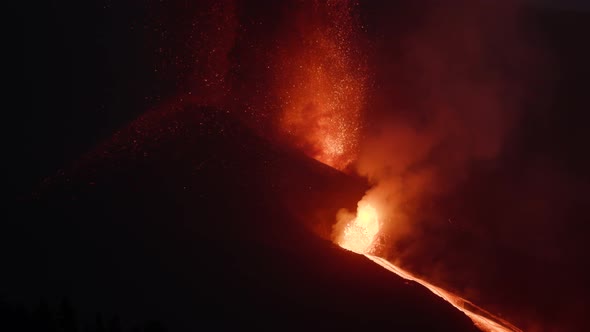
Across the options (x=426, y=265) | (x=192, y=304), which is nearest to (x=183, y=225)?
(x=192, y=304)

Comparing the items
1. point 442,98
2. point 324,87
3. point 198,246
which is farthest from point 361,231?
point 442,98

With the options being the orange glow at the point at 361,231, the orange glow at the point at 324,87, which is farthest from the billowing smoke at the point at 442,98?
the orange glow at the point at 361,231

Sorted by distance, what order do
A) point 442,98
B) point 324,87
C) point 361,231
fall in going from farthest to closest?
point 442,98 → point 324,87 → point 361,231

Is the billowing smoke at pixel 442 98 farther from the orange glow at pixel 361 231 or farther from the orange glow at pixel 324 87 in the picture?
the orange glow at pixel 361 231

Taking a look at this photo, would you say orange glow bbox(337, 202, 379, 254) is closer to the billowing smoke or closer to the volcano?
the billowing smoke

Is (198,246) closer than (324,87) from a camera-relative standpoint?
Yes

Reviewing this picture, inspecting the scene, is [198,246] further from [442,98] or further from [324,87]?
[442,98]

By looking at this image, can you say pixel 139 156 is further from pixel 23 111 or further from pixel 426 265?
pixel 426 265

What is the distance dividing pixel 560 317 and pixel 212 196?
7.46 m

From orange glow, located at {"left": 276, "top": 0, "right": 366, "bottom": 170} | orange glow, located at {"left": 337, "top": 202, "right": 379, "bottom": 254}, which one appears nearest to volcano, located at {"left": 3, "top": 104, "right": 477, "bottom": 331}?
orange glow, located at {"left": 337, "top": 202, "right": 379, "bottom": 254}

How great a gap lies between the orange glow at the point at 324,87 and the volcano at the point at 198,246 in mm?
4148

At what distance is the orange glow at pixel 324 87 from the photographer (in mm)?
10930

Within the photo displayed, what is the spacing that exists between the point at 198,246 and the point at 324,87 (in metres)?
7.80

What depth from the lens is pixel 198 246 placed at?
498 centimetres
